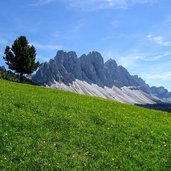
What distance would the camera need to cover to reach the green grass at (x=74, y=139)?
24.1 m

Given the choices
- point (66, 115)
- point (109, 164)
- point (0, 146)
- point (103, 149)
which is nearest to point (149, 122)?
point (66, 115)

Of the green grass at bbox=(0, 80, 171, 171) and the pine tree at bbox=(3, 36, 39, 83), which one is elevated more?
the pine tree at bbox=(3, 36, 39, 83)

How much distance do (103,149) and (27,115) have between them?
8.79 meters

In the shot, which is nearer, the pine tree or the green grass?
the green grass

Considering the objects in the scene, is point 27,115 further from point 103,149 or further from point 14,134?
point 103,149

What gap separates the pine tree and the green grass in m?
75.1

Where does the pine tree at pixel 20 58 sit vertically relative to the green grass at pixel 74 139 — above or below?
above

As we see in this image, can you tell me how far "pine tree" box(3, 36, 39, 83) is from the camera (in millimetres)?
113375

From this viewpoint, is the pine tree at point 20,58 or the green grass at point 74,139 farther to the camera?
the pine tree at point 20,58

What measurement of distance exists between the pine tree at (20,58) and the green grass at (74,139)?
247ft

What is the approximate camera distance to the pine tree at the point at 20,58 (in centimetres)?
11338

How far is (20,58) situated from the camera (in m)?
113

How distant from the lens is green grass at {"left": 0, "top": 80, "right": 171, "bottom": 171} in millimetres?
24062

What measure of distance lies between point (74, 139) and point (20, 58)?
3456 inches
